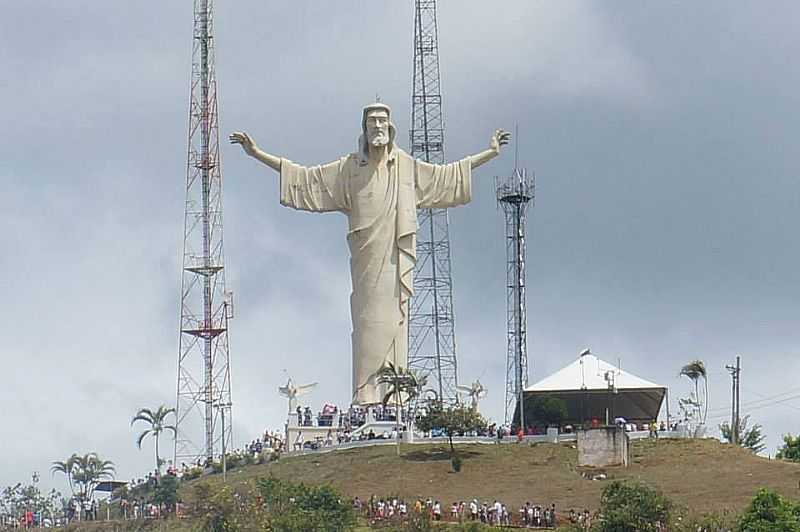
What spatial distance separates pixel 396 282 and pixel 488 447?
11611 mm

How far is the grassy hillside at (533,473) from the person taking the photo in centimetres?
5375

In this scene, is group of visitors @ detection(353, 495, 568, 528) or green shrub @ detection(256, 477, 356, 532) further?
group of visitors @ detection(353, 495, 568, 528)

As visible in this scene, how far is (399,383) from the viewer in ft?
225

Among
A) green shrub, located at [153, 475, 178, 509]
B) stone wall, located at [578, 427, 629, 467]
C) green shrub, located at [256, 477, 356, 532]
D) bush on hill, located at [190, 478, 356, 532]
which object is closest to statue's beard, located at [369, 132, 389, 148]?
stone wall, located at [578, 427, 629, 467]

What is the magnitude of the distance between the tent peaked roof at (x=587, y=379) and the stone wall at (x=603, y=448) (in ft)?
30.2

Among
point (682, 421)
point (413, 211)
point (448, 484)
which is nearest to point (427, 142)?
point (413, 211)

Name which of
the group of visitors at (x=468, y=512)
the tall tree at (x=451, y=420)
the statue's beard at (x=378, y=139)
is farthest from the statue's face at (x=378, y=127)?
the group of visitors at (x=468, y=512)

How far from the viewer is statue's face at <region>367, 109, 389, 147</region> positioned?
2822 inches

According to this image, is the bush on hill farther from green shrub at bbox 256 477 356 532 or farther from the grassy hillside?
the grassy hillside

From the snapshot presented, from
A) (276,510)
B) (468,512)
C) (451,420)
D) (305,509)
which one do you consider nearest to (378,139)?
(451,420)

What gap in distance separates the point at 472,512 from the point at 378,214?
2307cm

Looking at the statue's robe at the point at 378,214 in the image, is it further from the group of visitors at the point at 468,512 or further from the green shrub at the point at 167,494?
the group of visitors at the point at 468,512

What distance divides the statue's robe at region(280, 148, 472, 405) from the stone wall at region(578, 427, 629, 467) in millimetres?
14569

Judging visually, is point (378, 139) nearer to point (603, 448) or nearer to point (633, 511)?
point (603, 448)
